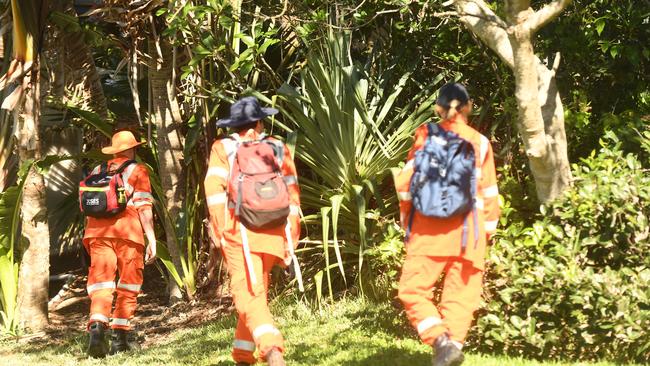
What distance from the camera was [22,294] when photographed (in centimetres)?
1022

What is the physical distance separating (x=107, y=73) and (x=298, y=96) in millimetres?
5026

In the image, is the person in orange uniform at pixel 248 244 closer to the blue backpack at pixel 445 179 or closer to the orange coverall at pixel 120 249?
the blue backpack at pixel 445 179

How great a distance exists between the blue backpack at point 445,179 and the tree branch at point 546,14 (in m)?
0.97

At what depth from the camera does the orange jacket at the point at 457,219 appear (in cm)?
597

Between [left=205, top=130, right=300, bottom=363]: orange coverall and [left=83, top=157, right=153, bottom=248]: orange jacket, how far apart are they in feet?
6.41

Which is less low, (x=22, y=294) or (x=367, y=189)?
(x=367, y=189)

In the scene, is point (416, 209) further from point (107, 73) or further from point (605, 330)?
point (107, 73)

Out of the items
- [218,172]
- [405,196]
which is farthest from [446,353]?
[218,172]

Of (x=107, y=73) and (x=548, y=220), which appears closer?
(x=548, y=220)

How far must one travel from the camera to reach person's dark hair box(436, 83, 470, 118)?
613cm

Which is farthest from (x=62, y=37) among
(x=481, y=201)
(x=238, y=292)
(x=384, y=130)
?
(x=481, y=201)

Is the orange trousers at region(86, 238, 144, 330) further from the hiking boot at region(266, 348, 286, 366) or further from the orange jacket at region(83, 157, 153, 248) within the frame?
the hiking boot at region(266, 348, 286, 366)

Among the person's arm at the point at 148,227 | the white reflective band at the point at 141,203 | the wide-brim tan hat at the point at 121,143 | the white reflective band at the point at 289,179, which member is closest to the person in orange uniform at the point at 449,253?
the white reflective band at the point at 289,179

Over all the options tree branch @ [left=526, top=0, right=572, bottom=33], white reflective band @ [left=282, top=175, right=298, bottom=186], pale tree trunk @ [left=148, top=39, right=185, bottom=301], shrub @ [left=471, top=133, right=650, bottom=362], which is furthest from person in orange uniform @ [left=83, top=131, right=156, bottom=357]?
tree branch @ [left=526, top=0, right=572, bottom=33]
